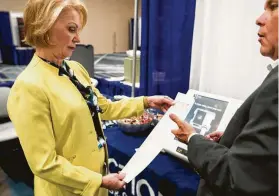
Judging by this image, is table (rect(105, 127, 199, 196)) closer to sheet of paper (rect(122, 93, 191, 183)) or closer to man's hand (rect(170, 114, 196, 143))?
sheet of paper (rect(122, 93, 191, 183))

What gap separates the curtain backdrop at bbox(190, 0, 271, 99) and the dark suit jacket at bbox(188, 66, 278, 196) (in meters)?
0.70

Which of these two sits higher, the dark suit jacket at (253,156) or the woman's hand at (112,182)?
the dark suit jacket at (253,156)

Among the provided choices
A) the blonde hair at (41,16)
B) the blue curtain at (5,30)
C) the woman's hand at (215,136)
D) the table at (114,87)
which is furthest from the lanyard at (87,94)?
the blue curtain at (5,30)

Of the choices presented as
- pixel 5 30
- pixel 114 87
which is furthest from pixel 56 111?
pixel 5 30

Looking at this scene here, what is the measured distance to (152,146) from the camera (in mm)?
1047

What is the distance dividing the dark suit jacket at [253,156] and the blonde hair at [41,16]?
2.06ft

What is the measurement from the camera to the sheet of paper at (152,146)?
0.97m

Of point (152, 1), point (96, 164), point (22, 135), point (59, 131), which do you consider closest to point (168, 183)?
point (96, 164)

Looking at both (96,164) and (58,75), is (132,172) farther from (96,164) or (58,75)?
(58,75)

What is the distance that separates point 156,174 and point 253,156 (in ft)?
2.27

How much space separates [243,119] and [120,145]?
2.85ft

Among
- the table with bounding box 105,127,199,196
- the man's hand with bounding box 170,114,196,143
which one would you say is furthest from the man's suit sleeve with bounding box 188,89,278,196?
the table with bounding box 105,127,199,196

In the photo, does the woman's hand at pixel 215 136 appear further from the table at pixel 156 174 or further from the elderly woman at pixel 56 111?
the elderly woman at pixel 56 111

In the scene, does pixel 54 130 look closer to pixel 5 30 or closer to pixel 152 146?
pixel 152 146
